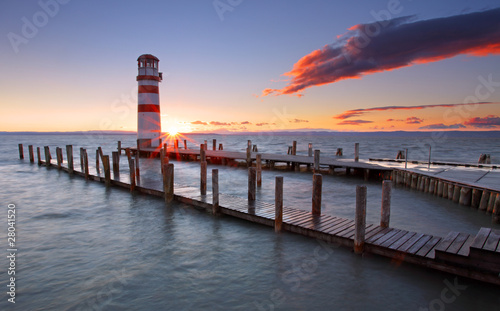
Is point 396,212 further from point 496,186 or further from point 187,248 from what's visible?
point 187,248

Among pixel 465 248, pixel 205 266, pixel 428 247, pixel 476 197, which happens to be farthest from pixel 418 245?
pixel 476 197

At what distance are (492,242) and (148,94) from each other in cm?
2734

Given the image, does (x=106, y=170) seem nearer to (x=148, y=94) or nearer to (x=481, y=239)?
(x=148, y=94)

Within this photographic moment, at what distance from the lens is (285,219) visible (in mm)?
8953

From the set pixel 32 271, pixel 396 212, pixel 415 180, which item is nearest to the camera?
pixel 32 271

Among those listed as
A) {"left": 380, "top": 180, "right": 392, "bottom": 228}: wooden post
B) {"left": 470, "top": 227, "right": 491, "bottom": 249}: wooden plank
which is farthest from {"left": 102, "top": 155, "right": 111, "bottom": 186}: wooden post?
{"left": 470, "top": 227, "right": 491, "bottom": 249}: wooden plank

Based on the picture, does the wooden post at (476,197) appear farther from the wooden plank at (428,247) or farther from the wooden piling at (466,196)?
the wooden plank at (428,247)

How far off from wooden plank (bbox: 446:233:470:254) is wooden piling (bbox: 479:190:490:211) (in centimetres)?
550

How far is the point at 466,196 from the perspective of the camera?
11625mm

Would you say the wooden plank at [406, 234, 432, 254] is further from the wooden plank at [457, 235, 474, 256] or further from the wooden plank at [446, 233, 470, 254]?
the wooden plank at [457, 235, 474, 256]

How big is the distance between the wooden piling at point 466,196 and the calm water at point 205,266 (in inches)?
14.7

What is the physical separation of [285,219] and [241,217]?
1.68 m

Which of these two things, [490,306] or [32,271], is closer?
[490,306]

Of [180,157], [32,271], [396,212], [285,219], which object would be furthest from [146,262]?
[180,157]
